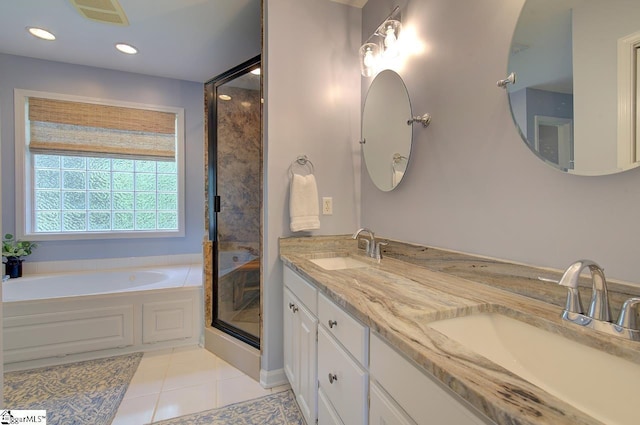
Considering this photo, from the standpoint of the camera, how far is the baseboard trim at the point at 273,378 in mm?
1821

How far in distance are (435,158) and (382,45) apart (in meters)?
0.84

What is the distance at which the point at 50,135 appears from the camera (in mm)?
2752

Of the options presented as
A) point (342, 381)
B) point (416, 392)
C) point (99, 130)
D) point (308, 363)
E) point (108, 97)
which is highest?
point (108, 97)

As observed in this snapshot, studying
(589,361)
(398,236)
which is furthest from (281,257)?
(589,361)

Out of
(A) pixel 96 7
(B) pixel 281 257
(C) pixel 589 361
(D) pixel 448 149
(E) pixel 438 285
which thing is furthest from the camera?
(A) pixel 96 7

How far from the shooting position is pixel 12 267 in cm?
255

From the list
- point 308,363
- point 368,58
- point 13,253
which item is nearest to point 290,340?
point 308,363

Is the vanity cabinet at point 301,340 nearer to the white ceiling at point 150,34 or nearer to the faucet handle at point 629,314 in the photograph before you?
the faucet handle at point 629,314

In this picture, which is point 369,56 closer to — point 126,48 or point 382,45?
point 382,45

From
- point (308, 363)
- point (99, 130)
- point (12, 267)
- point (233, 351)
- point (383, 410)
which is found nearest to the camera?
point (383, 410)

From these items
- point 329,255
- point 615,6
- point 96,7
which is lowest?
point 329,255

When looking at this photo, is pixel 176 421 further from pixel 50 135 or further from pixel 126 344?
pixel 50 135

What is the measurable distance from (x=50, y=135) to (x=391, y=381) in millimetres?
3646

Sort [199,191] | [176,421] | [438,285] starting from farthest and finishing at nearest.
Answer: [199,191] < [176,421] < [438,285]
